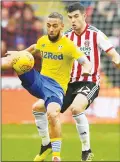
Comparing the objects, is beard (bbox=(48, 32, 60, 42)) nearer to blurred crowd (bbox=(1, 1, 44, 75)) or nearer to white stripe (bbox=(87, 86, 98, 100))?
white stripe (bbox=(87, 86, 98, 100))

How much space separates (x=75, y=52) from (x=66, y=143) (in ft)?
16.6

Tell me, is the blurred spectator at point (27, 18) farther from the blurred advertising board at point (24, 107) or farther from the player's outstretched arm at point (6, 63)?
the player's outstretched arm at point (6, 63)

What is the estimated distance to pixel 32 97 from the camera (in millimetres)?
17375

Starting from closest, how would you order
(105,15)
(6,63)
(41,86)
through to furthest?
(6,63) → (41,86) → (105,15)

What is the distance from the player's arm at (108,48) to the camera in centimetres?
1004

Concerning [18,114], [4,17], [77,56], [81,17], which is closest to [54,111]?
[77,56]

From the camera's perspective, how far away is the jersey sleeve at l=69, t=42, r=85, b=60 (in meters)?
9.61

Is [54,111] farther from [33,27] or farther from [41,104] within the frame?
[33,27]

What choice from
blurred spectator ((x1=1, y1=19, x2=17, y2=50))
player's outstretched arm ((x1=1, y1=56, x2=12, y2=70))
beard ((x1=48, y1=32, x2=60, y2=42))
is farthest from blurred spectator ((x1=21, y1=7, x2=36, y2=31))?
player's outstretched arm ((x1=1, y1=56, x2=12, y2=70))

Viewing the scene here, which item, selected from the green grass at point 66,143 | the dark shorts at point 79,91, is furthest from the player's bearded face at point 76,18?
the green grass at point 66,143

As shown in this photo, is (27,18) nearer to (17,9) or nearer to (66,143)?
(17,9)

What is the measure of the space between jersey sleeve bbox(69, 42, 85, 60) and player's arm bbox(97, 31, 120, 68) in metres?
0.60

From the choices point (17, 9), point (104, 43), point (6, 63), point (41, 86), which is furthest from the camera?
point (17, 9)

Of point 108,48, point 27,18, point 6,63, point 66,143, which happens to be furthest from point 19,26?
point 6,63
